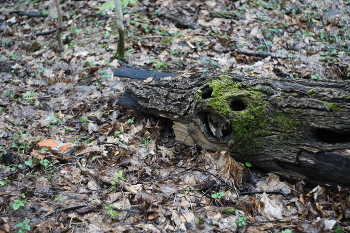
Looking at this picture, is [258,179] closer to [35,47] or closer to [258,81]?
[258,81]

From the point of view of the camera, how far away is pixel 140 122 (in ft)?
15.7

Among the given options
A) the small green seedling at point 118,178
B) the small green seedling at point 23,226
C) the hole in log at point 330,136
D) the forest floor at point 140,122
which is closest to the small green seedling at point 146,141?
the forest floor at point 140,122

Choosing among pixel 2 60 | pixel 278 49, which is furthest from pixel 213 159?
pixel 2 60

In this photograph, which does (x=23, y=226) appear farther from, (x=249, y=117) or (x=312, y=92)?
(x=312, y=92)

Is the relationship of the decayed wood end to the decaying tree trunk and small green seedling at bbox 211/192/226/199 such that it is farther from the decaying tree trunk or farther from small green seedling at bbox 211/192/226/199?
small green seedling at bbox 211/192/226/199

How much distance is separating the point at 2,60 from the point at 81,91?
2.79 metres

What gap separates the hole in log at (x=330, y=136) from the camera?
3.17m

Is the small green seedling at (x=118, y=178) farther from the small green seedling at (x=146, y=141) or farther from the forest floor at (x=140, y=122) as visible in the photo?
the small green seedling at (x=146, y=141)

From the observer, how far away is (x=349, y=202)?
279cm

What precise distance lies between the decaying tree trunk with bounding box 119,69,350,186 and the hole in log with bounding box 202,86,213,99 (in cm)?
1

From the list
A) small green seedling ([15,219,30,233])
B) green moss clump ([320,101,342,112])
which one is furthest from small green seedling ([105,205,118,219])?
green moss clump ([320,101,342,112])

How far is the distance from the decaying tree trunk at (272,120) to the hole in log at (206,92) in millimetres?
13

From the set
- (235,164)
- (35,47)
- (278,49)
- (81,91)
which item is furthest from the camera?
(35,47)

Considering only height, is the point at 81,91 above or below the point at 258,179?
below
